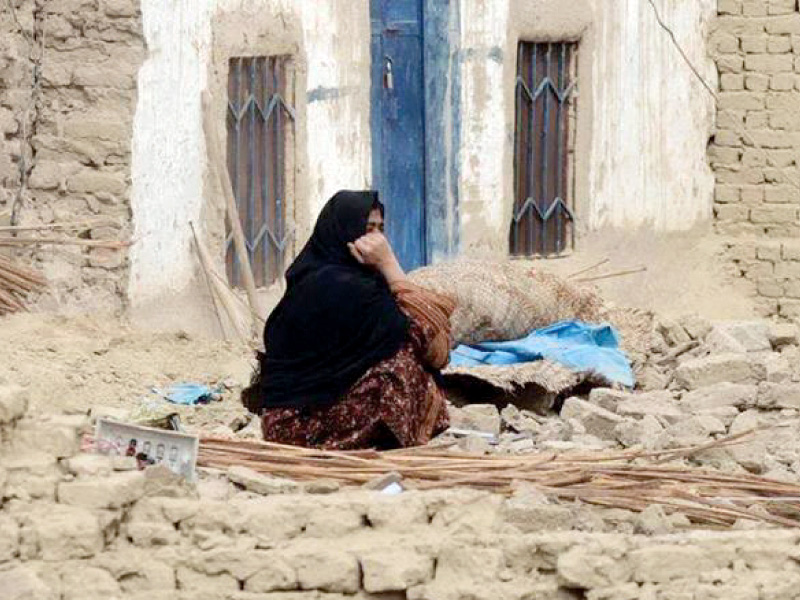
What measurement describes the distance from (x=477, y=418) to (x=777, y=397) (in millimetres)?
1351

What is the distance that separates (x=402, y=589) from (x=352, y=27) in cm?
636

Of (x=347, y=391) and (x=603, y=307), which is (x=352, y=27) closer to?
(x=603, y=307)

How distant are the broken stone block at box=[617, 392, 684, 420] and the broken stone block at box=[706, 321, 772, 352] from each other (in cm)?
146

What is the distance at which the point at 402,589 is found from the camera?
264 inches

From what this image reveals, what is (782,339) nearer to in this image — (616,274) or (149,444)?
(616,274)

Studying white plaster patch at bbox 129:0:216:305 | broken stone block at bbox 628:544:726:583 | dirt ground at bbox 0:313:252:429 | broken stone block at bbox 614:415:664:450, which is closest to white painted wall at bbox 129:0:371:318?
white plaster patch at bbox 129:0:216:305

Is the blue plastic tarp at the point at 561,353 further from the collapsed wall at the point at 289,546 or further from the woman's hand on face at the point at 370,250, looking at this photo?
the collapsed wall at the point at 289,546

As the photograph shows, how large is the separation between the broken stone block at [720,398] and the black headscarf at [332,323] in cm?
232

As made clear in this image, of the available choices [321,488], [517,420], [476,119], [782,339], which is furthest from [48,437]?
[476,119]

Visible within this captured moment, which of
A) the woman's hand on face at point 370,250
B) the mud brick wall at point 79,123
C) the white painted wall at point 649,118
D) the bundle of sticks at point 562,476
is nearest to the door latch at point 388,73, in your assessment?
the white painted wall at point 649,118

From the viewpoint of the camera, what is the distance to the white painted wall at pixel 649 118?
46.6 feet

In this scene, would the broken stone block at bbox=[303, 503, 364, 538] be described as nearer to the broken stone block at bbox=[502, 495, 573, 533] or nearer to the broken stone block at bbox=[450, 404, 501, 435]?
the broken stone block at bbox=[502, 495, 573, 533]

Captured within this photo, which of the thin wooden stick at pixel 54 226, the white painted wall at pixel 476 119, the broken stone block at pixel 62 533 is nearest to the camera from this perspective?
the broken stone block at pixel 62 533

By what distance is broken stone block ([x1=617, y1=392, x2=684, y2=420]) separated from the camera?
10438mm
